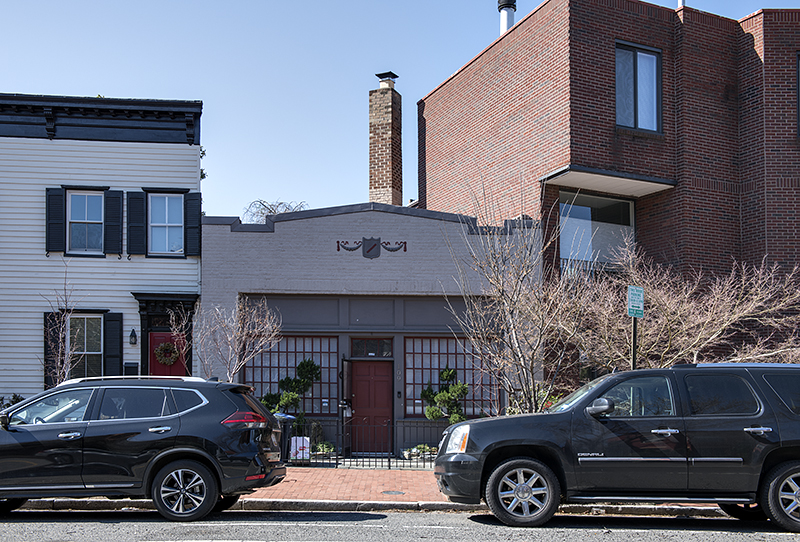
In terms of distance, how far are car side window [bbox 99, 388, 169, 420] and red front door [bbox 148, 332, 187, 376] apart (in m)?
7.04

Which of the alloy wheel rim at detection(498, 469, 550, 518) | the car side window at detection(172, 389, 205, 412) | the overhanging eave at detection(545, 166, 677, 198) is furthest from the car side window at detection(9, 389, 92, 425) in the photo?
the overhanging eave at detection(545, 166, 677, 198)

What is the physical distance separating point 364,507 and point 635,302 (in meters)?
4.68

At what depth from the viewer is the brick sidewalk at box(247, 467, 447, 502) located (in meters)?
9.91

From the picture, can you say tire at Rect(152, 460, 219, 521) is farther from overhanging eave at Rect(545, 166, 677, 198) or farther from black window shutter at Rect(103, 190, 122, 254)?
overhanging eave at Rect(545, 166, 677, 198)

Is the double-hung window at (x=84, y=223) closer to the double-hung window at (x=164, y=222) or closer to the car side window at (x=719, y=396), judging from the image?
the double-hung window at (x=164, y=222)

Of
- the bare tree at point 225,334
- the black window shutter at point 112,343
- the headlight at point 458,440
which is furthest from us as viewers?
the black window shutter at point 112,343

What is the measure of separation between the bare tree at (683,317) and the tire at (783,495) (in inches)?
168

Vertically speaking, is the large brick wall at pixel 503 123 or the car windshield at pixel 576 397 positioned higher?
the large brick wall at pixel 503 123

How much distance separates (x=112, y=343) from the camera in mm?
15445

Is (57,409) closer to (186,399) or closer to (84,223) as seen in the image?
(186,399)

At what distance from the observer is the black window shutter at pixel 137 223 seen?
15.8 meters

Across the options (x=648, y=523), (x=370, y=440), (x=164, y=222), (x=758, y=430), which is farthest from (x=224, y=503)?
(x=164, y=222)

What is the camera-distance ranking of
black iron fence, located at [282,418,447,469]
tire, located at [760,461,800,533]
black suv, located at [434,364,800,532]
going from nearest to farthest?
1. tire, located at [760,461,800,533]
2. black suv, located at [434,364,800,532]
3. black iron fence, located at [282,418,447,469]

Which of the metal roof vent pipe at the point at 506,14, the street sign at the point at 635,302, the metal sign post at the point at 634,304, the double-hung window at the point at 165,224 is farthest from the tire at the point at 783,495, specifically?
the metal roof vent pipe at the point at 506,14
